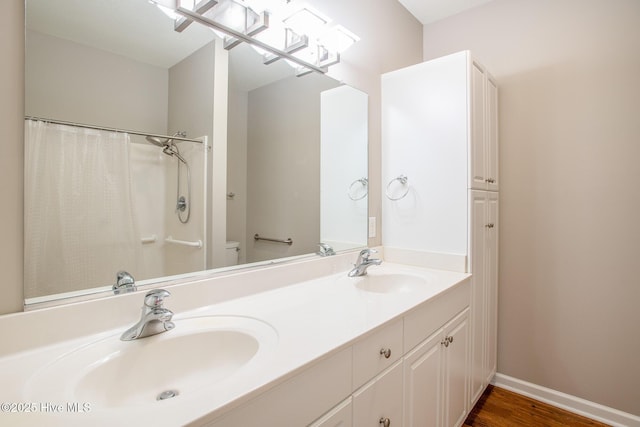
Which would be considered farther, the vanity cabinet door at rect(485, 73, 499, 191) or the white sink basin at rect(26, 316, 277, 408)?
the vanity cabinet door at rect(485, 73, 499, 191)

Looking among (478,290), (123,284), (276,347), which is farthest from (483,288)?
(123,284)

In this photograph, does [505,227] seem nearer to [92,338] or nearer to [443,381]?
[443,381]

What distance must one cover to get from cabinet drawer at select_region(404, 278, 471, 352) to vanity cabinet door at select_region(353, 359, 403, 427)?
0.12m

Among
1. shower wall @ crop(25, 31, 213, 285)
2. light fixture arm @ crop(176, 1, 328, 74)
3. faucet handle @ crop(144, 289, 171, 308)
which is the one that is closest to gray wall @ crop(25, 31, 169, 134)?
shower wall @ crop(25, 31, 213, 285)

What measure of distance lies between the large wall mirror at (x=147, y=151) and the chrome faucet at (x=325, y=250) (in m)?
0.10

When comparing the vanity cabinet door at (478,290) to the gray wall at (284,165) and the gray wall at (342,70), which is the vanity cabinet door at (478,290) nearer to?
the gray wall at (342,70)

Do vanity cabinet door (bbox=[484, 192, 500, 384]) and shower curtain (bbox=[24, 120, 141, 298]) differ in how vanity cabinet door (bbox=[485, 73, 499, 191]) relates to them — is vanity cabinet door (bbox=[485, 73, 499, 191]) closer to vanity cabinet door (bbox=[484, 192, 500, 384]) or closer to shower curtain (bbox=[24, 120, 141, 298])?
vanity cabinet door (bbox=[484, 192, 500, 384])

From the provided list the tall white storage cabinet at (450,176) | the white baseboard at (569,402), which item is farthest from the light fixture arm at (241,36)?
the white baseboard at (569,402)

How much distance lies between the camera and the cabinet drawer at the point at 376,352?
0.89m

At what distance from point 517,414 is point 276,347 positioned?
185 cm

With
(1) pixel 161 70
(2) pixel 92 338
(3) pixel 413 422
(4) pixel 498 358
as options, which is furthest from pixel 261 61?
(4) pixel 498 358

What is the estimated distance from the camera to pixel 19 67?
2.52 ft

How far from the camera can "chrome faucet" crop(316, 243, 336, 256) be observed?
5.34 ft

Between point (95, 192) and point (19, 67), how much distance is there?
1.16ft
